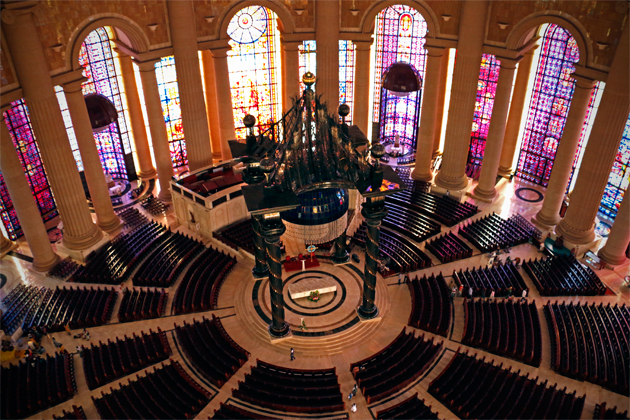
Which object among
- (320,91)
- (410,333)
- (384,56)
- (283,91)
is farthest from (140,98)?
(410,333)

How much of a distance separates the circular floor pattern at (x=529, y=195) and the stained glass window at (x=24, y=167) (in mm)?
39955

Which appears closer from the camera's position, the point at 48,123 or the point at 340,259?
the point at 48,123

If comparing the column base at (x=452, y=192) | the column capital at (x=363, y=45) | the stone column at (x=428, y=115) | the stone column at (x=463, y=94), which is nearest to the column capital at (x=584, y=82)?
the stone column at (x=463, y=94)

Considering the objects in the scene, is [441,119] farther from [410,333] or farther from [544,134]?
[410,333]

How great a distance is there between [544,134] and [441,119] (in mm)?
9099

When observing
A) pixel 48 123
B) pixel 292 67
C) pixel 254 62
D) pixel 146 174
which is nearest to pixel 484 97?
pixel 292 67

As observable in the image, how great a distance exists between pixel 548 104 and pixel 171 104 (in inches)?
1321

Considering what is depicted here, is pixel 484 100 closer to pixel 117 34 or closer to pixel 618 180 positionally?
pixel 618 180

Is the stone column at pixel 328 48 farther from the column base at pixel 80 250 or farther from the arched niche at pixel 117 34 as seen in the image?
the column base at pixel 80 250

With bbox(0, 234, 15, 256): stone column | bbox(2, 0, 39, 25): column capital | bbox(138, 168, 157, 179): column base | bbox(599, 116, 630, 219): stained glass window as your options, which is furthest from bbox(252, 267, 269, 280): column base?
bbox(599, 116, 630, 219): stained glass window

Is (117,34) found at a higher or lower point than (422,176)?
higher

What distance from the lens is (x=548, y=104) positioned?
4456cm

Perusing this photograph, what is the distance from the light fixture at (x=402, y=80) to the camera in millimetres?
44812

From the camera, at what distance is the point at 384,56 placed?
49.7 meters
